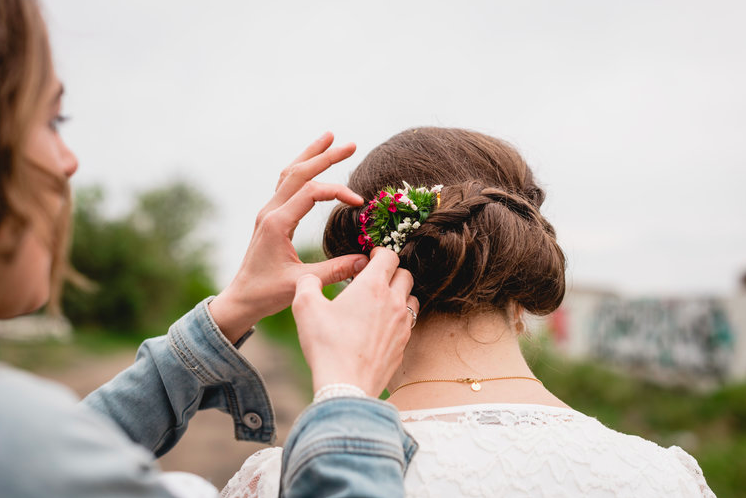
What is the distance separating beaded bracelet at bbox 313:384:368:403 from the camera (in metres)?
1.30

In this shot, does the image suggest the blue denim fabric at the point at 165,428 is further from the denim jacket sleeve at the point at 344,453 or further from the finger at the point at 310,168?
the finger at the point at 310,168

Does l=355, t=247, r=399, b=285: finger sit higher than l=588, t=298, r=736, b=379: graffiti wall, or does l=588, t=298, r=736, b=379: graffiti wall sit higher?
l=355, t=247, r=399, b=285: finger

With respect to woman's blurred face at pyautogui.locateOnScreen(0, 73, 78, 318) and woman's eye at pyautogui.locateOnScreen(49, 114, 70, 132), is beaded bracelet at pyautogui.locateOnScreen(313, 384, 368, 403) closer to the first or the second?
woman's blurred face at pyautogui.locateOnScreen(0, 73, 78, 318)

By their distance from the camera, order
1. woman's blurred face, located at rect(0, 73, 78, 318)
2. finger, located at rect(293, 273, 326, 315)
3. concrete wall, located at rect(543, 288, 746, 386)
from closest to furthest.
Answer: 1. woman's blurred face, located at rect(0, 73, 78, 318)
2. finger, located at rect(293, 273, 326, 315)
3. concrete wall, located at rect(543, 288, 746, 386)

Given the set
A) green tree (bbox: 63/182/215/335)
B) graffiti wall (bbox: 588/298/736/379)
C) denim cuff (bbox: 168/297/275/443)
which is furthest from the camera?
green tree (bbox: 63/182/215/335)

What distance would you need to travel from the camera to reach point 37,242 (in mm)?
1178

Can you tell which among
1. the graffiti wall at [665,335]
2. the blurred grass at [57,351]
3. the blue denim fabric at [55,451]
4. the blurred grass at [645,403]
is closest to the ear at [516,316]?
the blue denim fabric at [55,451]

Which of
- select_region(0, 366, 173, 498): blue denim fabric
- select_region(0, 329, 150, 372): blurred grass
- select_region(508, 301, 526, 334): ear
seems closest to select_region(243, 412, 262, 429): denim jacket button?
select_region(508, 301, 526, 334): ear

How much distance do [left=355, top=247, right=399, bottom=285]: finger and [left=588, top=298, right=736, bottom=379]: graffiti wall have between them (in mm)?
13386

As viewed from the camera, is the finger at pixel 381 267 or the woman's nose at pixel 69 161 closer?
the woman's nose at pixel 69 161

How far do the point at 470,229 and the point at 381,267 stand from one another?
438 mm

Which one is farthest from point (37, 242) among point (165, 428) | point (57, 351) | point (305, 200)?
point (57, 351)

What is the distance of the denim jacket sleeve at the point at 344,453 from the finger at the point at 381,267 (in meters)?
0.38

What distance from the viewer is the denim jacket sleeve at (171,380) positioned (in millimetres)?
1986
